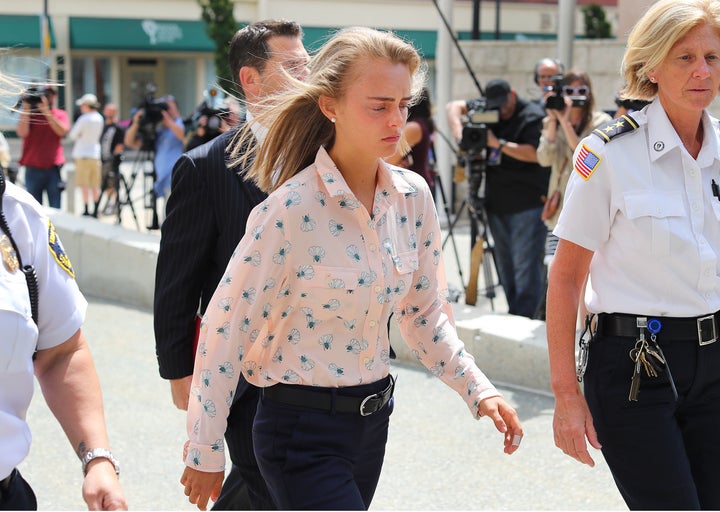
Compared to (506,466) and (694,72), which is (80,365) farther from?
(506,466)

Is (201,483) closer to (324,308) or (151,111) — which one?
(324,308)

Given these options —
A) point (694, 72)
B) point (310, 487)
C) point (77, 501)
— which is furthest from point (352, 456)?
point (77, 501)

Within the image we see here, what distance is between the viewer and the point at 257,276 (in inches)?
104

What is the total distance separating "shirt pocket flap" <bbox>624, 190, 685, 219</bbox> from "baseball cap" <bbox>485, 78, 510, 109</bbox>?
4.88 meters

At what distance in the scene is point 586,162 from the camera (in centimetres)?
292

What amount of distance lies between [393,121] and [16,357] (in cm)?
109

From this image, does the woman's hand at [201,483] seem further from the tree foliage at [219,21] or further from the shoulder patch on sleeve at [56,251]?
the tree foliage at [219,21]

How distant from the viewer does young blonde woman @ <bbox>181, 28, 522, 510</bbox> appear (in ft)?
8.74

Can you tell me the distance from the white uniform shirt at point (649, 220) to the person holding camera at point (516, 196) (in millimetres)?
4829

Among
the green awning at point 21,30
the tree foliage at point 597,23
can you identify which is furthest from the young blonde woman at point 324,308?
the tree foliage at point 597,23

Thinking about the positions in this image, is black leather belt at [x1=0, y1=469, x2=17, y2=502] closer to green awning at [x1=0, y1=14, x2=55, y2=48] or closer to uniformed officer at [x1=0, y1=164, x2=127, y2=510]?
uniformed officer at [x1=0, y1=164, x2=127, y2=510]

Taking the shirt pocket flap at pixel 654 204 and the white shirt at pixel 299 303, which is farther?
the shirt pocket flap at pixel 654 204

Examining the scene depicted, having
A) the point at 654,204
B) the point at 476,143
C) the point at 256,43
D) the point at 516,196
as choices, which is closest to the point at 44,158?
the point at 476,143

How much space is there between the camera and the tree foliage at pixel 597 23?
34.8 m
